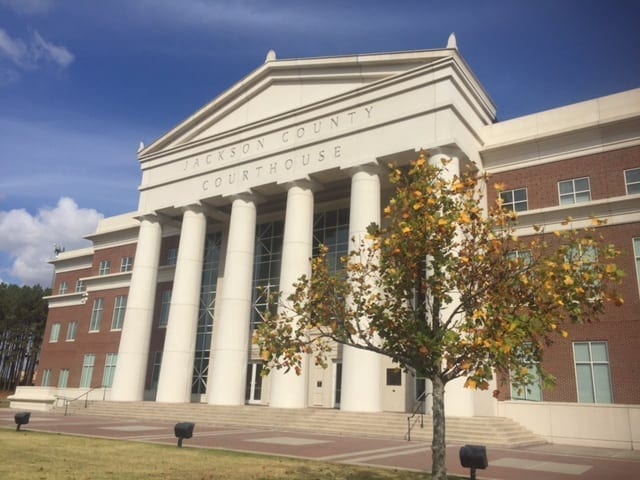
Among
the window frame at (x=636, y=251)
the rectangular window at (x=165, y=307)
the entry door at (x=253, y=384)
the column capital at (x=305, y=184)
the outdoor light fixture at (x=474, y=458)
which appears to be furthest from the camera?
the rectangular window at (x=165, y=307)

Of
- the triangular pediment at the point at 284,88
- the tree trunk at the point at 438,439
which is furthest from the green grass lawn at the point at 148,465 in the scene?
the triangular pediment at the point at 284,88

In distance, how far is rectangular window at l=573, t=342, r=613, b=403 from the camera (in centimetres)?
2398

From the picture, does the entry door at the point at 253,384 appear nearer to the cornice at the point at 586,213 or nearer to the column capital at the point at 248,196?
the column capital at the point at 248,196

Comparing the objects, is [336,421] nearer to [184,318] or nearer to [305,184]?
[305,184]

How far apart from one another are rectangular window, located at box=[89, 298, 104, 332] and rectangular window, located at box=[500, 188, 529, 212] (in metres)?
34.8

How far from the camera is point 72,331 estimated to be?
49781 millimetres

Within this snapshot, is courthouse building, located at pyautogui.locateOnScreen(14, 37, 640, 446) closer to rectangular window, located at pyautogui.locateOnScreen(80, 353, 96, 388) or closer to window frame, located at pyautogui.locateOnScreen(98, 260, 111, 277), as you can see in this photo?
rectangular window, located at pyautogui.locateOnScreen(80, 353, 96, 388)

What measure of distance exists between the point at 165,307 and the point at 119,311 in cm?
532

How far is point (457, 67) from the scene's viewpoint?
27.8m

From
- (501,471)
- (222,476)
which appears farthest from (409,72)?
(222,476)

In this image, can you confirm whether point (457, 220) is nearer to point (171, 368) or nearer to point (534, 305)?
point (534, 305)

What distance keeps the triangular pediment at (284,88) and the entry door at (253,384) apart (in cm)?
1555

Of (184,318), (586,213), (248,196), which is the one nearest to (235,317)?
(184,318)

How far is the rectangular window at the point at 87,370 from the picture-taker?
149 feet
